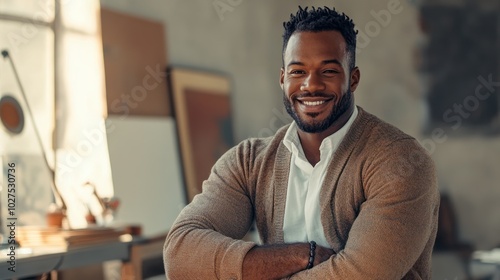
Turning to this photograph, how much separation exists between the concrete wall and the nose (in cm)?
359

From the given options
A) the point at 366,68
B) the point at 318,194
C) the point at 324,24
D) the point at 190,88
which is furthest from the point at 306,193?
the point at 366,68

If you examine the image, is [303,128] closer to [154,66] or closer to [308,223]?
[308,223]

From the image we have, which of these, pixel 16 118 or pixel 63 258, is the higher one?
pixel 16 118

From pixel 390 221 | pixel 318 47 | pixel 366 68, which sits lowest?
pixel 390 221

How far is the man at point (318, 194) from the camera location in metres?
1.86

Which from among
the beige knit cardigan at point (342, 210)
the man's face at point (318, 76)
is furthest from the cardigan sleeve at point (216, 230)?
the man's face at point (318, 76)

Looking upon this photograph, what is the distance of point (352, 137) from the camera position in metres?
2.04

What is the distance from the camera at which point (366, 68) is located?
269 inches

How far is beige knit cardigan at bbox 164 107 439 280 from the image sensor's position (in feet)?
6.05

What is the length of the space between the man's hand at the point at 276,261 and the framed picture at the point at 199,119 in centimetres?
361

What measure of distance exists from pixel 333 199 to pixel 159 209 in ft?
10.6

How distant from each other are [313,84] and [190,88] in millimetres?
3812

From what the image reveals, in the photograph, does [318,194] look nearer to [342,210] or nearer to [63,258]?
[342,210]

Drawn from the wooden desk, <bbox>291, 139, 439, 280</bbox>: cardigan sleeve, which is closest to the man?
<bbox>291, 139, 439, 280</bbox>: cardigan sleeve
